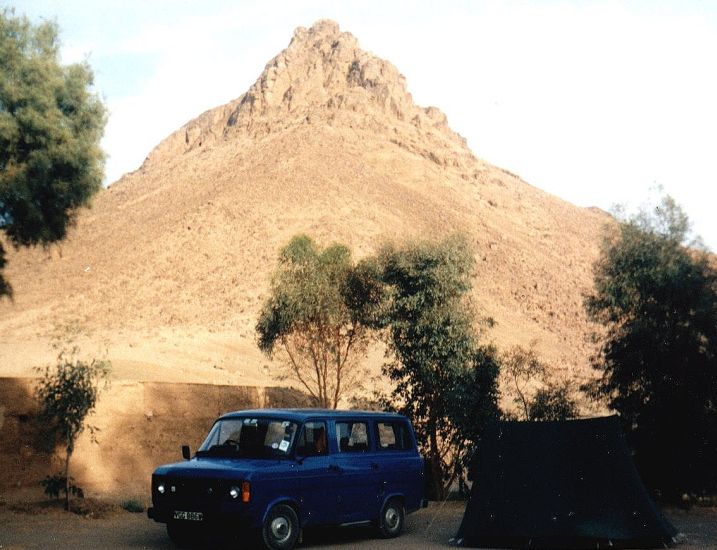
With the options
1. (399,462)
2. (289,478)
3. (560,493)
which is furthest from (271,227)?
(289,478)

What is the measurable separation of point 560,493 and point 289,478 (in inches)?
161

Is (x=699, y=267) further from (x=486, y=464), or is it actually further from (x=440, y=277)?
(x=486, y=464)

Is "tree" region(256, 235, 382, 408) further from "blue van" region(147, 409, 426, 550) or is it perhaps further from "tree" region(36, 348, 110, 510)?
"blue van" region(147, 409, 426, 550)

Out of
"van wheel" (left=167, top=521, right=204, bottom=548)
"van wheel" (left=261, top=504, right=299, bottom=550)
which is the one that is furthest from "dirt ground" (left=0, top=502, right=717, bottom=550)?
"van wheel" (left=261, top=504, right=299, bottom=550)

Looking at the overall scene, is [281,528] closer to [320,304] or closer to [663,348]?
[663,348]

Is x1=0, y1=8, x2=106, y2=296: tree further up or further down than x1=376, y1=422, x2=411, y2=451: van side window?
further up

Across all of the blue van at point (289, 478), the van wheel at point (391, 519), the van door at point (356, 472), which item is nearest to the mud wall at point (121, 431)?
the blue van at point (289, 478)

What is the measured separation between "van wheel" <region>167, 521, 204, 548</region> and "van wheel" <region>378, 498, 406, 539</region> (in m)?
2.90

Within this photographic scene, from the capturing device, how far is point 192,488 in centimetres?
1188

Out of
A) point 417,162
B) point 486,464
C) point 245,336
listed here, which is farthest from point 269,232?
point 486,464

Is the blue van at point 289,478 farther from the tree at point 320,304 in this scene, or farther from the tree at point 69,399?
the tree at point 320,304

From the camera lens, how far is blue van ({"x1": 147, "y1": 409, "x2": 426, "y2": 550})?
38.1ft

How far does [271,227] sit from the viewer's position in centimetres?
7225

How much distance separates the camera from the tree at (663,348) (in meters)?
19.3
